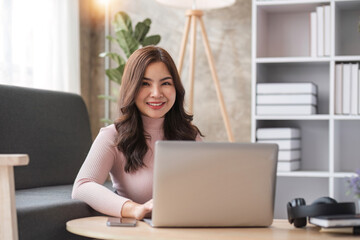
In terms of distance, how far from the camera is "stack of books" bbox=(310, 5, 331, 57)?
2998mm

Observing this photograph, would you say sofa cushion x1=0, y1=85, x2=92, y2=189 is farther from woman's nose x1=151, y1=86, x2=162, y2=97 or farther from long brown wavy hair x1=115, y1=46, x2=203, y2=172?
woman's nose x1=151, y1=86, x2=162, y2=97

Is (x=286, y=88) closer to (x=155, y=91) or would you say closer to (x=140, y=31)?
(x=140, y=31)

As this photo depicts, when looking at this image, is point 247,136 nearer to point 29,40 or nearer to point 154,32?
point 154,32

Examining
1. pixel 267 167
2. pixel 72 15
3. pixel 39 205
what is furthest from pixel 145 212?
pixel 72 15

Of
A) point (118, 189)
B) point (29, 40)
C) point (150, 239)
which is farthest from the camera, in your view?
point (29, 40)

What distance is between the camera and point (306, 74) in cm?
332

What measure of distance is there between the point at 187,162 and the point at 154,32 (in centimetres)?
251

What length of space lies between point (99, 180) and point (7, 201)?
29 cm

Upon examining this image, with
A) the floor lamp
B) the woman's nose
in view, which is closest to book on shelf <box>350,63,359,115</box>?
the floor lamp

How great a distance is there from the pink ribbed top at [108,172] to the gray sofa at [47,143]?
26 cm

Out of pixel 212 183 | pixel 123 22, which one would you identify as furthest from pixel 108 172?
pixel 123 22

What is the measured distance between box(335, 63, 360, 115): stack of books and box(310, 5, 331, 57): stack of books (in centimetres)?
12

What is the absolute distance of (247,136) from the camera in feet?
11.8

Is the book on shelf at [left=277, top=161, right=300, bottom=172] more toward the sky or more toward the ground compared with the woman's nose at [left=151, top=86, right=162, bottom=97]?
more toward the ground
